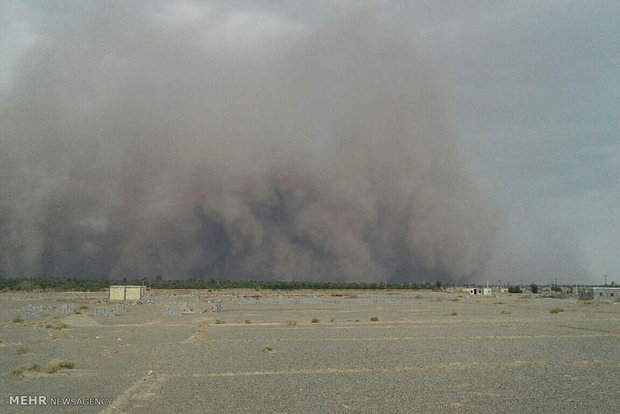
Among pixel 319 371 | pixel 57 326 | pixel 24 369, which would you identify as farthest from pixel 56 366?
pixel 57 326

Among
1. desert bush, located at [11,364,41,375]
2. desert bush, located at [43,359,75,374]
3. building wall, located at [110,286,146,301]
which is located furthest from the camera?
building wall, located at [110,286,146,301]

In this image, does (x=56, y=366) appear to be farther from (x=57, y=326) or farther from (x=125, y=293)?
(x=125, y=293)

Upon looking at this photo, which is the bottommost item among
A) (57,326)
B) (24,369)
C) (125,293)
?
(125,293)

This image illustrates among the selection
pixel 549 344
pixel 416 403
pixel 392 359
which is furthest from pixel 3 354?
pixel 549 344

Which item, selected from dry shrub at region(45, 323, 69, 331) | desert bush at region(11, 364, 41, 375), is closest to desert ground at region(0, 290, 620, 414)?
desert bush at region(11, 364, 41, 375)

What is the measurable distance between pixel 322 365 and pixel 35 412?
12.2m

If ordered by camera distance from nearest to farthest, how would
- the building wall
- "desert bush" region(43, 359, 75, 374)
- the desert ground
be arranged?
the desert ground, "desert bush" region(43, 359, 75, 374), the building wall

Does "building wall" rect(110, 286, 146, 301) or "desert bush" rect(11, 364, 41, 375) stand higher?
"desert bush" rect(11, 364, 41, 375)

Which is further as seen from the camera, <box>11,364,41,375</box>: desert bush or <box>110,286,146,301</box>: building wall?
<box>110,286,146,301</box>: building wall

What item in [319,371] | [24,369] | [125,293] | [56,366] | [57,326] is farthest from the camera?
[125,293]

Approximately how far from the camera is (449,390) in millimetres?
18078

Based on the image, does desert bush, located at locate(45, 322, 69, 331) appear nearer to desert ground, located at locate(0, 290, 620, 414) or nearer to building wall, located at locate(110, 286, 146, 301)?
desert ground, located at locate(0, 290, 620, 414)

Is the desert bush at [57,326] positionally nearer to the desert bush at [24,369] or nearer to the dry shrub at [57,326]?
the dry shrub at [57,326]

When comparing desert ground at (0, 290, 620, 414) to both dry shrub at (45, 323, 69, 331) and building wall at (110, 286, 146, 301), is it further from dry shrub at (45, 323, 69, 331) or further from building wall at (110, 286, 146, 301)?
building wall at (110, 286, 146, 301)
